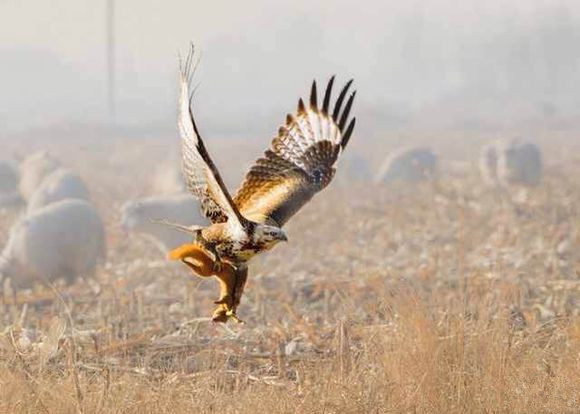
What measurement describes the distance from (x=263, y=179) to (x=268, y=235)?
34.8 inches

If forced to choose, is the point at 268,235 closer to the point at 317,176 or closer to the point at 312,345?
the point at 317,176

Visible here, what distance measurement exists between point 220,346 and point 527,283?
3.81 m

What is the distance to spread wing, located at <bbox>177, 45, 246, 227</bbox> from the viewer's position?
12.9 feet

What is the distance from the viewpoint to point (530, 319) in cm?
722

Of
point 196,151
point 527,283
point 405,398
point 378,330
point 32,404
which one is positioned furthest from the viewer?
point 527,283

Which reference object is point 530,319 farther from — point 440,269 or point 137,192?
point 137,192

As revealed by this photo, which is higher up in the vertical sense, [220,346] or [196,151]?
[196,151]

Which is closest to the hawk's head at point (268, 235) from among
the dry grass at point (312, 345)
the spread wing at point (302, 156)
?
the spread wing at point (302, 156)

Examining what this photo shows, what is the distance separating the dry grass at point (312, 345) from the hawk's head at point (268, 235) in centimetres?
111

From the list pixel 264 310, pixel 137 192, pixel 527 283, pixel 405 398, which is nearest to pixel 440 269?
pixel 527 283

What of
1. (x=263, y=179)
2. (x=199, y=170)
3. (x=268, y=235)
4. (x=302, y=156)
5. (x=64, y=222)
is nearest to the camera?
(x=268, y=235)

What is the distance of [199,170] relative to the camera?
4340 millimetres

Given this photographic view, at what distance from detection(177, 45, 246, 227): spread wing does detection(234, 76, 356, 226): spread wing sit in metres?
0.24

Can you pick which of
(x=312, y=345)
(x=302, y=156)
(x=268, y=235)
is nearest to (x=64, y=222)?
(x=312, y=345)
